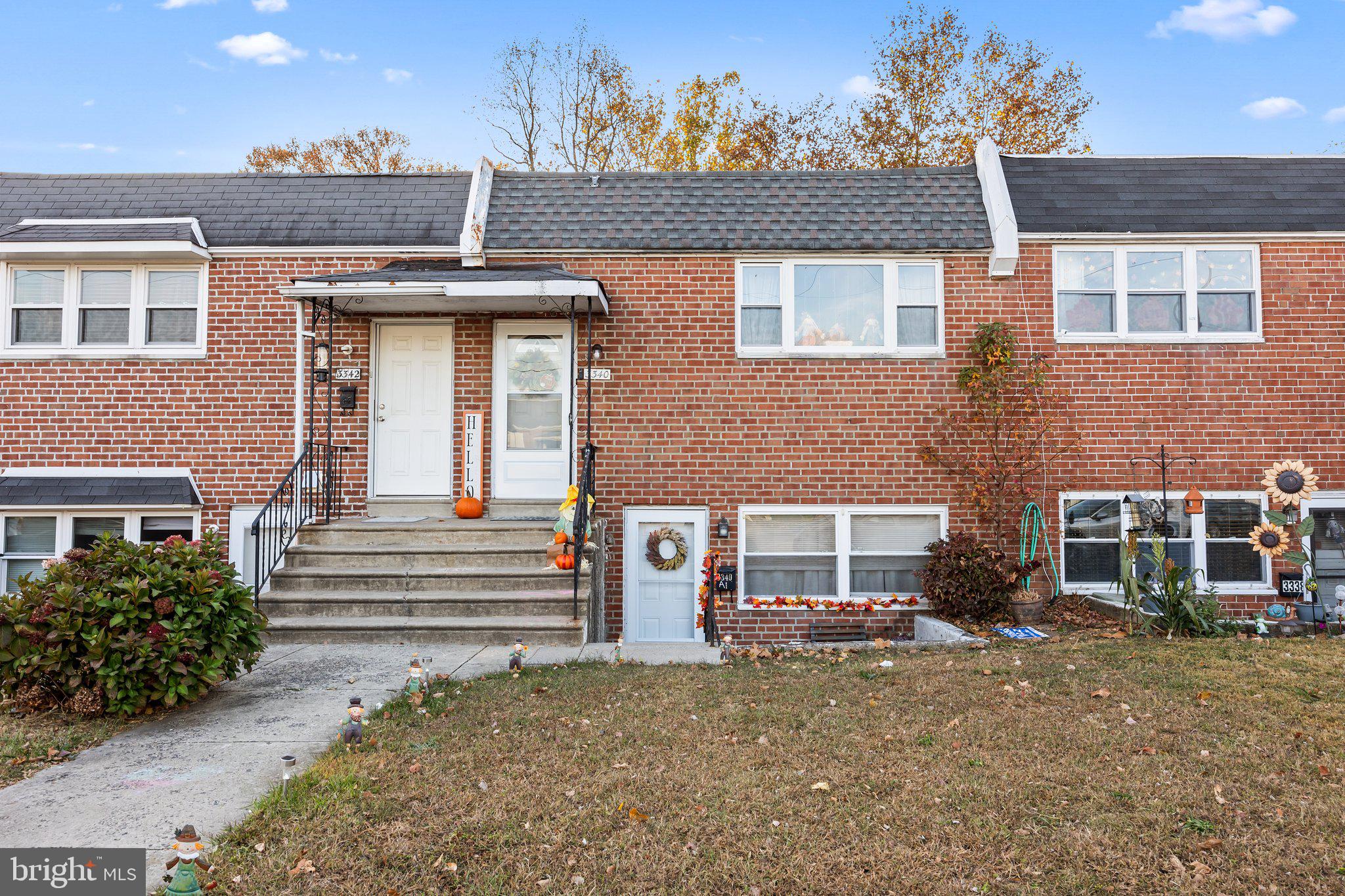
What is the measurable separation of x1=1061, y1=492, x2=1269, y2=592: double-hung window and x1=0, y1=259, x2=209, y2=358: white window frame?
10.9 metres

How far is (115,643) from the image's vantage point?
15.7ft

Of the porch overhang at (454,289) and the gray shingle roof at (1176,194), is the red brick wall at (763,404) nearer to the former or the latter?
the gray shingle roof at (1176,194)

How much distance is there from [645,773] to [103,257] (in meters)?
9.67

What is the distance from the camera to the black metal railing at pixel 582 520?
746 centimetres

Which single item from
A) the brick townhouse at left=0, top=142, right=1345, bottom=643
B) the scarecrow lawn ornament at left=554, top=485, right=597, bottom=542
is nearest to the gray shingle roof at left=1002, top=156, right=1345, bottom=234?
the brick townhouse at left=0, top=142, right=1345, bottom=643

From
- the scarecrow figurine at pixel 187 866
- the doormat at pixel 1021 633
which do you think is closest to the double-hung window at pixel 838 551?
the doormat at pixel 1021 633

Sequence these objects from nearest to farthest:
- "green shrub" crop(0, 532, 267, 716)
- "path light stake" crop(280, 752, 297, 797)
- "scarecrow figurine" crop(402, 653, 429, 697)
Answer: "path light stake" crop(280, 752, 297, 797) → "green shrub" crop(0, 532, 267, 716) → "scarecrow figurine" crop(402, 653, 429, 697)

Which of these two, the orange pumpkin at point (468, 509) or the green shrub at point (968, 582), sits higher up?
the orange pumpkin at point (468, 509)

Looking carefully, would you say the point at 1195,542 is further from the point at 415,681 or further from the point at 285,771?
the point at 285,771

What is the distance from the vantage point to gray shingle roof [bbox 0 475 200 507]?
368 inches

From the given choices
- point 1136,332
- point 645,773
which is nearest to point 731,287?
point 1136,332

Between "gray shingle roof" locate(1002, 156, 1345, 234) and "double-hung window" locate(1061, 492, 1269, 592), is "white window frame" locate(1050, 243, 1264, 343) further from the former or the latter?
"double-hung window" locate(1061, 492, 1269, 592)

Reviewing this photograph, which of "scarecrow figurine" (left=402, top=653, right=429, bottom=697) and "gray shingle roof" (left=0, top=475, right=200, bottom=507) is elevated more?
"gray shingle roof" (left=0, top=475, right=200, bottom=507)

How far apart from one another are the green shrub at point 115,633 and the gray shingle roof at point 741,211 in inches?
231
